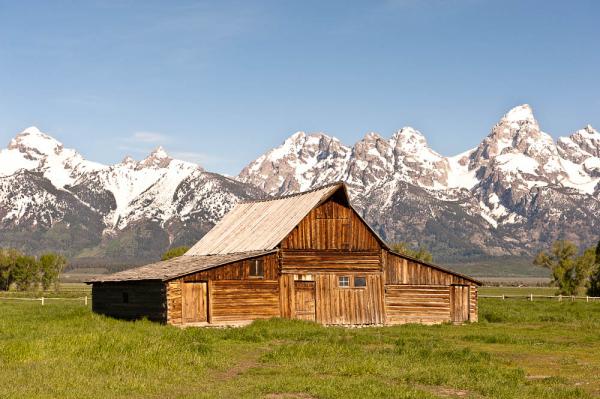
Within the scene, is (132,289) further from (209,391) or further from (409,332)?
(209,391)

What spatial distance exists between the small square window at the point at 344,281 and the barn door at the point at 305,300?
1779 millimetres

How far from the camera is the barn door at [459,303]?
58.7m

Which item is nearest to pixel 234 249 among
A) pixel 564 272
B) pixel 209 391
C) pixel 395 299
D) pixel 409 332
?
pixel 395 299

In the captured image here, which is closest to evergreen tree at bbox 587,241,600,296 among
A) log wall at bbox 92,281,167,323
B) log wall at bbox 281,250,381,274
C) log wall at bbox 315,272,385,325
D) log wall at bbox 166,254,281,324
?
log wall at bbox 315,272,385,325

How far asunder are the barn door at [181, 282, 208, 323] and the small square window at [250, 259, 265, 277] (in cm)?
314

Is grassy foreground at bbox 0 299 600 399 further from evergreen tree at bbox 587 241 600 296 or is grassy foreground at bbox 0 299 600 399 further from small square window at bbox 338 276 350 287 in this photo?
evergreen tree at bbox 587 241 600 296

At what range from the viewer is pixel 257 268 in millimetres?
55000

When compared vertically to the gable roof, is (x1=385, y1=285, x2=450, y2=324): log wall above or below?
below

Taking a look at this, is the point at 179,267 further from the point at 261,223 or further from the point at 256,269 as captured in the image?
the point at 261,223

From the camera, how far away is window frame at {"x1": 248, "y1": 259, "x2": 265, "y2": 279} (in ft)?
180

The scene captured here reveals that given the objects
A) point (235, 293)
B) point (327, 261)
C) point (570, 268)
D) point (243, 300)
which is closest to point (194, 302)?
point (235, 293)

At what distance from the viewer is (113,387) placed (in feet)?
81.4

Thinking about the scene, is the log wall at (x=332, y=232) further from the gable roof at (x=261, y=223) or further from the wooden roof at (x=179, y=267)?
the wooden roof at (x=179, y=267)

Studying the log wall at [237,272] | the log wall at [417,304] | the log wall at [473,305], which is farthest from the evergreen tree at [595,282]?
the log wall at [237,272]
